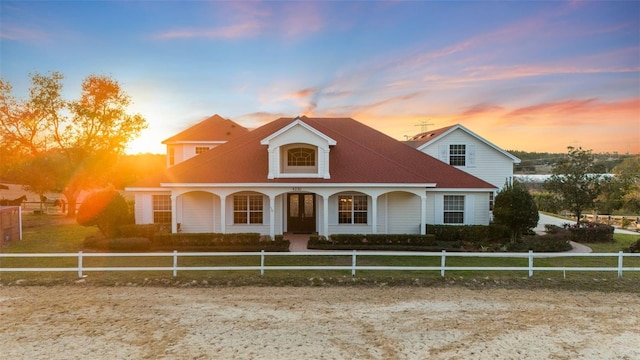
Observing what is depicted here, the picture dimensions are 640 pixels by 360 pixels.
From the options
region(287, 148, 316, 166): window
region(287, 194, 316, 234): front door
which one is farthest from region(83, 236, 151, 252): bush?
region(287, 148, 316, 166): window

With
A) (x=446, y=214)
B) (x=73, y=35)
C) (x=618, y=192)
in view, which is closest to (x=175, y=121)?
(x=73, y=35)

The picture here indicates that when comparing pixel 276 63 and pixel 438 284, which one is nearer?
pixel 438 284

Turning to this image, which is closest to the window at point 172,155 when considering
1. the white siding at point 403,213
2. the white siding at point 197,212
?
the white siding at point 197,212

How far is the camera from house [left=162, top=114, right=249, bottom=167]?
27672 millimetres

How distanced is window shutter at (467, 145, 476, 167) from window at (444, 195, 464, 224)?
4.01 meters

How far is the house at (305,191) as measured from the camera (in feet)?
63.3

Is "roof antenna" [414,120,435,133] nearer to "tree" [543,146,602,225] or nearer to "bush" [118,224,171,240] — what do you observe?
"tree" [543,146,602,225]

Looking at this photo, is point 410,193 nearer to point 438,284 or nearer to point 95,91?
point 438,284

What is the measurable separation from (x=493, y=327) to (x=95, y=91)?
122 ft

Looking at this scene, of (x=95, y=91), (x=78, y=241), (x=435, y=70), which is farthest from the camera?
(x=95, y=91)

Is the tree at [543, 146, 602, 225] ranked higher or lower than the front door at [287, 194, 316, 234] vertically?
higher

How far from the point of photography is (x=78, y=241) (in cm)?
1986

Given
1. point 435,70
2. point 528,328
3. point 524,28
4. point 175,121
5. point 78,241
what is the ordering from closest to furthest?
1. point 528,328
2. point 524,28
3. point 78,241
4. point 435,70
5. point 175,121

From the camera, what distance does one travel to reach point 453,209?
21.6m
